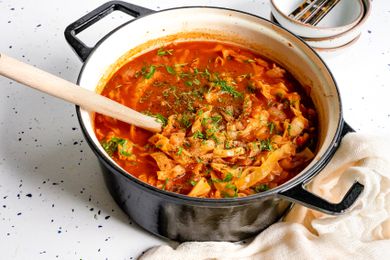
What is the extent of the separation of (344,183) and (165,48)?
1087 millimetres

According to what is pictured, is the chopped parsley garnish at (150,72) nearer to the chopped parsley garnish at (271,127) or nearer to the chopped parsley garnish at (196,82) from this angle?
the chopped parsley garnish at (196,82)

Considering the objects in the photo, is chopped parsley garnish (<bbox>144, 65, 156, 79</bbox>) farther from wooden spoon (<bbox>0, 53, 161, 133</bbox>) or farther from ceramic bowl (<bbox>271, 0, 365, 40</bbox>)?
ceramic bowl (<bbox>271, 0, 365, 40</bbox>)

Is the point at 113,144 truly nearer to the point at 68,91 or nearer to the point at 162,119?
the point at 162,119

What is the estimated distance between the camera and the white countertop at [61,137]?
2.41m

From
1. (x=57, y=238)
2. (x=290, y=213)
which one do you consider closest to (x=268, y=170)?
(x=290, y=213)

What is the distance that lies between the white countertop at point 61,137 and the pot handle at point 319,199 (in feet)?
2.28

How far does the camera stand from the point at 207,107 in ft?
8.17

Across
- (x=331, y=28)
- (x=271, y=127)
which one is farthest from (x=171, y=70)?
(x=331, y=28)

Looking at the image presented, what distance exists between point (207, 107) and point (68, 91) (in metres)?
0.65

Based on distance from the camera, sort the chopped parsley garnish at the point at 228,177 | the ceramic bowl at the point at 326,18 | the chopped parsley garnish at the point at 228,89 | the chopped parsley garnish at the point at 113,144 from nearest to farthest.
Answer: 1. the chopped parsley garnish at the point at 228,177
2. the chopped parsley garnish at the point at 113,144
3. the chopped parsley garnish at the point at 228,89
4. the ceramic bowl at the point at 326,18

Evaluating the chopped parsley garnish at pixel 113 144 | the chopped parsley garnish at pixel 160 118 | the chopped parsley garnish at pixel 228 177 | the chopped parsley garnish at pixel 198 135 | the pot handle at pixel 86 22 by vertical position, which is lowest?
the chopped parsley garnish at pixel 113 144

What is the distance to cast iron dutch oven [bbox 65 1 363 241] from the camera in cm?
201

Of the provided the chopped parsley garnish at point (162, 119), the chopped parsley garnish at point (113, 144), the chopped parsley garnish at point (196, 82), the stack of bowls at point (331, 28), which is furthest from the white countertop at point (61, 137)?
the chopped parsley garnish at point (196, 82)

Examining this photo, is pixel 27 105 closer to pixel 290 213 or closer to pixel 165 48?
pixel 165 48
